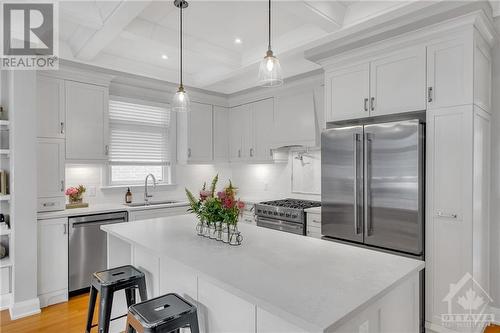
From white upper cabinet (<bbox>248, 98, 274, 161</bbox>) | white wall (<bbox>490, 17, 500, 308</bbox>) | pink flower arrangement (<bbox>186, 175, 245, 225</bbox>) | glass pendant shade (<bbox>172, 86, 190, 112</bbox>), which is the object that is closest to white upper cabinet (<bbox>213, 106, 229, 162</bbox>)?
white upper cabinet (<bbox>248, 98, 274, 161</bbox>)

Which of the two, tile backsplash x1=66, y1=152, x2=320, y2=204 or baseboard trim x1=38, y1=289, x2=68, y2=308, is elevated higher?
tile backsplash x1=66, y1=152, x2=320, y2=204

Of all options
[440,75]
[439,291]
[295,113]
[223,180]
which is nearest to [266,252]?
[439,291]

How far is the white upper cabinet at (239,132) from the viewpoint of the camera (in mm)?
5020

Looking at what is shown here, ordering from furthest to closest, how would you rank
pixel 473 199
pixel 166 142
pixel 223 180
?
pixel 223 180 < pixel 166 142 < pixel 473 199

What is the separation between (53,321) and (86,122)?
7.31 ft

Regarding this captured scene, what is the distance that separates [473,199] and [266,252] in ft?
5.86

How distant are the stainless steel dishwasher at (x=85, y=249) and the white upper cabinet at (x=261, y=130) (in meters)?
2.27

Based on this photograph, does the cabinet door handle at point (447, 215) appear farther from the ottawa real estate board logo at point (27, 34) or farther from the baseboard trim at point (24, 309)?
the baseboard trim at point (24, 309)

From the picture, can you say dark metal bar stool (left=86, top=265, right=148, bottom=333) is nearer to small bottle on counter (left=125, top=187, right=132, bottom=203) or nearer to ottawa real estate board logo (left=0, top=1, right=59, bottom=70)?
small bottle on counter (left=125, top=187, right=132, bottom=203)

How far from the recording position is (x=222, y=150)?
17.4 ft

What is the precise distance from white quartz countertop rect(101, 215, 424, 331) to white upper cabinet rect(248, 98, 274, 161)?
2.42m

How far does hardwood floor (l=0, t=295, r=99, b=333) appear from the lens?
2.77 meters

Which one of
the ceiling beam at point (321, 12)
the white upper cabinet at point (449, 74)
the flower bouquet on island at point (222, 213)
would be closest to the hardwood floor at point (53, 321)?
the flower bouquet on island at point (222, 213)

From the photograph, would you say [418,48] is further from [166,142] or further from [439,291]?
[166,142]
